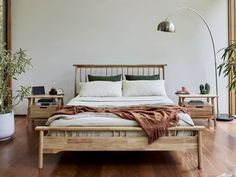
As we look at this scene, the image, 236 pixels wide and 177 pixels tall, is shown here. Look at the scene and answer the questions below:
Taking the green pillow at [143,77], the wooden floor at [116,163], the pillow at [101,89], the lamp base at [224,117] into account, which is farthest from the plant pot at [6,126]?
the lamp base at [224,117]

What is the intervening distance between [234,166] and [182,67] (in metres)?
3.14

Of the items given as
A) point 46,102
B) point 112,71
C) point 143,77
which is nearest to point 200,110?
point 143,77

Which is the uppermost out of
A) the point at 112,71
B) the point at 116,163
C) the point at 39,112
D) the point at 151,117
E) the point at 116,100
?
the point at 112,71

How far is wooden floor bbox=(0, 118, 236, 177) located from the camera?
2.96 meters

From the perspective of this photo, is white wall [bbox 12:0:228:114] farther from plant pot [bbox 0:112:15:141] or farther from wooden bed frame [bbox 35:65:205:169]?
wooden bed frame [bbox 35:65:205:169]

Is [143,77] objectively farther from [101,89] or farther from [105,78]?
[101,89]

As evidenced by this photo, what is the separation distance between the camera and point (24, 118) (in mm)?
5883

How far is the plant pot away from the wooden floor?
0.57ft

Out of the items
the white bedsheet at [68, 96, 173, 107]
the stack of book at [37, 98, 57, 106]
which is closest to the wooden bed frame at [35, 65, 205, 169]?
the white bedsheet at [68, 96, 173, 107]

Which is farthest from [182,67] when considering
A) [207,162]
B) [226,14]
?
[207,162]

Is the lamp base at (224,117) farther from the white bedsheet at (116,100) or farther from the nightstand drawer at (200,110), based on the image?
the white bedsheet at (116,100)

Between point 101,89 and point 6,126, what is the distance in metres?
1.74

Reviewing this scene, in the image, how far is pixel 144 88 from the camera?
17.0ft

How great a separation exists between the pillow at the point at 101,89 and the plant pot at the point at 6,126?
4.35ft
